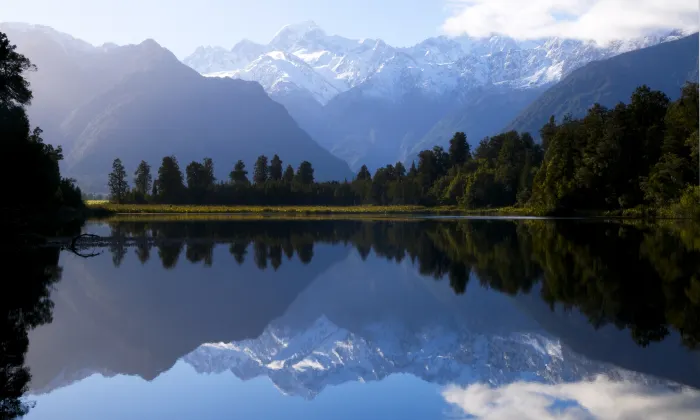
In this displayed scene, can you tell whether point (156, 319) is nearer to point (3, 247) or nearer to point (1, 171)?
point (3, 247)

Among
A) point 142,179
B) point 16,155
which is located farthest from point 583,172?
point 142,179

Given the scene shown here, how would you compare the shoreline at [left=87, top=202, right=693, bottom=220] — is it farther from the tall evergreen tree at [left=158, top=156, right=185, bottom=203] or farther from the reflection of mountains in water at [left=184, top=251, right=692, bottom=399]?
the reflection of mountains in water at [left=184, top=251, right=692, bottom=399]

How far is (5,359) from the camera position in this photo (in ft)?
45.4

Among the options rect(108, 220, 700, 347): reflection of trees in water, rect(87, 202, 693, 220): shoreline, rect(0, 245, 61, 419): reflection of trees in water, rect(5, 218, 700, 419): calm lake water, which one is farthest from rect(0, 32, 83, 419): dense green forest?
rect(87, 202, 693, 220): shoreline

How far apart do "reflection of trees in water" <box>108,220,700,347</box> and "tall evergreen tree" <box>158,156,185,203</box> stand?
122815 millimetres

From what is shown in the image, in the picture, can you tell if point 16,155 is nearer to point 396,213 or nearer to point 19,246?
point 19,246

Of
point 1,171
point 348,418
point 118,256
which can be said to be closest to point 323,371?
point 348,418

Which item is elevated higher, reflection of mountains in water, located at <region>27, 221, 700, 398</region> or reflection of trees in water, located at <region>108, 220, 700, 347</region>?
reflection of trees in water, located at <region>108, 220, 700, 347</region>

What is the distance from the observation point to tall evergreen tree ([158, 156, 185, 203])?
6742 inches

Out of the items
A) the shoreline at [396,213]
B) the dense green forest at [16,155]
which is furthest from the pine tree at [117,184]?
the dense green forest at [16,155]

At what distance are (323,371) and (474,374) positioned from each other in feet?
10.2

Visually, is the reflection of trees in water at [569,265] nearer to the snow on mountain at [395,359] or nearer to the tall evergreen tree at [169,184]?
the snow on mountain at [395,359]

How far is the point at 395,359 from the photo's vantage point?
14883 mm

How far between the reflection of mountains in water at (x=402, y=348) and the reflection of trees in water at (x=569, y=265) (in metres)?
2.22
